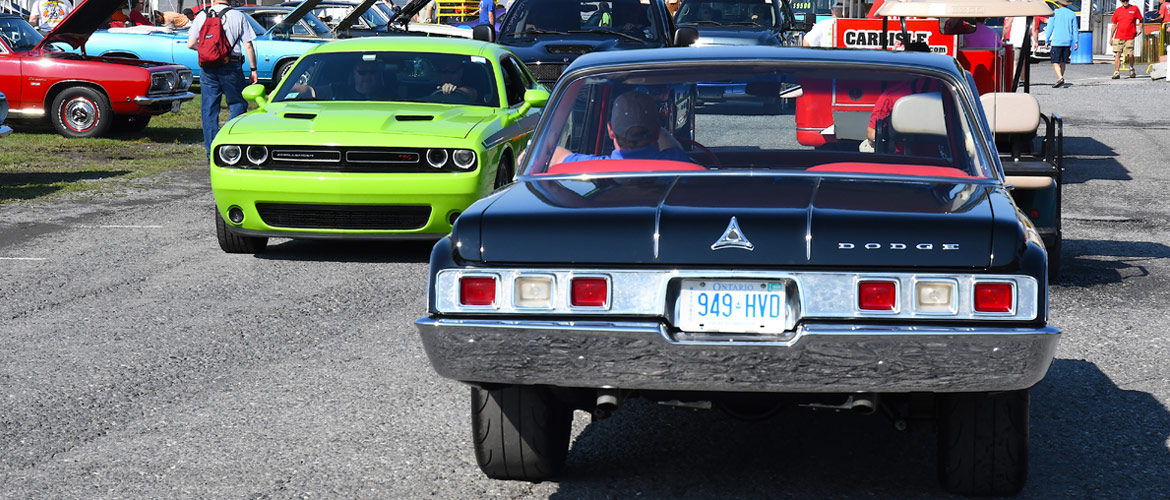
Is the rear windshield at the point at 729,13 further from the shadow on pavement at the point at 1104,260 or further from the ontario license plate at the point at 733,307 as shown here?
the ontario license plate at the point at 733,307

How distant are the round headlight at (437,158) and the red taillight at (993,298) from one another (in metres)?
5.58

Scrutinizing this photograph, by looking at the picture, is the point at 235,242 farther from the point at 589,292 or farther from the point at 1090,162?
the point at 1090,162

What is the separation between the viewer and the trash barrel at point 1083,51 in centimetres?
3678

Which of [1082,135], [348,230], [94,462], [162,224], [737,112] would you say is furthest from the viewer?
[1082,135]

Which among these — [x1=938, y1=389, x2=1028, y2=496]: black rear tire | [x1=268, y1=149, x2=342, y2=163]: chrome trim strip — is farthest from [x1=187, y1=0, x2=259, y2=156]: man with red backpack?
[x1=938, y1=389, x2=1028, y2=496]: black rear tire

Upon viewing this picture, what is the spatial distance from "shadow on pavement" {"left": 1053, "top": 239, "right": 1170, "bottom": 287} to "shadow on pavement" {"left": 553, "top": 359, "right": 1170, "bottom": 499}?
2.99m

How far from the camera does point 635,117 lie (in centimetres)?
Result: 498

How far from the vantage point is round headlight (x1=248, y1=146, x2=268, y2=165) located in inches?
359

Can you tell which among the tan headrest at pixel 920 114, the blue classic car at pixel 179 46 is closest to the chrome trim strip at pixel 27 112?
the blue classic car at pixel 179 46

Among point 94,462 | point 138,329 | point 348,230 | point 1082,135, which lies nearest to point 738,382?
point 94,462

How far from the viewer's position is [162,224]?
11.1 meters

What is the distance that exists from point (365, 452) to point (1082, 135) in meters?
15.2

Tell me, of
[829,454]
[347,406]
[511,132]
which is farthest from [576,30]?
[829,454]

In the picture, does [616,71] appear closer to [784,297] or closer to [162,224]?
[784,297]
